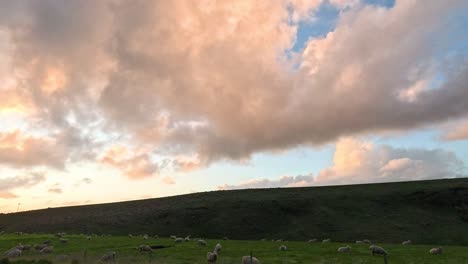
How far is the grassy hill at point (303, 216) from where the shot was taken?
91312 mm

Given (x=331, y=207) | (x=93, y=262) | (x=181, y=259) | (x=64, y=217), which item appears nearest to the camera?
(x=93, y=262)

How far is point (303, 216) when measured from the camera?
104688 millimetres

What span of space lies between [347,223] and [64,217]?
86626 millimetres

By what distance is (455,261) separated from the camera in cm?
4059

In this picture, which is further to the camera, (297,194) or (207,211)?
(297,194)

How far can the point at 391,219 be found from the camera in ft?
317

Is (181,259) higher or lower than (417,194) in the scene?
lower

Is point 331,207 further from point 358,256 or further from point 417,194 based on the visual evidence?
point 358,256

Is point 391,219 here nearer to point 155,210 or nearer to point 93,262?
point 155,210

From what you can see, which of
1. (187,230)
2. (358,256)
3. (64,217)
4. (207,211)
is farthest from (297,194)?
(358,256)

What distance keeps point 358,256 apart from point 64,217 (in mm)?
109233

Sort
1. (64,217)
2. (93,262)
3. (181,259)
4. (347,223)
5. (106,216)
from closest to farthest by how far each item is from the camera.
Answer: (93,262) → (181,259) → (347,223) → (106,216) → (64,217)

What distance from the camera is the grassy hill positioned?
300 feet

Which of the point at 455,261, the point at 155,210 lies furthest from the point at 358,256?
the point at 155,210
